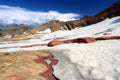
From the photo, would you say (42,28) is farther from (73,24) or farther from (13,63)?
(13,63)

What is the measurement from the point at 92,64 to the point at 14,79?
7.31 meters

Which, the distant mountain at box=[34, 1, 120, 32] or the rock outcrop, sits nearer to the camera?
the rock outcrop

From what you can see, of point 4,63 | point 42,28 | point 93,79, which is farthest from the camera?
point 42,28

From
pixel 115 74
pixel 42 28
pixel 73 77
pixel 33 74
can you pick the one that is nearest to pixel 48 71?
pixel 33 74

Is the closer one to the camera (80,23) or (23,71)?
(23,71)

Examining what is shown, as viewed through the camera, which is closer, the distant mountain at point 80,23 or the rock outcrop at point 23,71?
the rock outcrop at point 23,71

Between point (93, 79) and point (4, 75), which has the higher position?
point (4, 75)

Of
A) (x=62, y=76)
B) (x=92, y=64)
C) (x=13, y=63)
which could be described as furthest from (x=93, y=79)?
(x=13, y=63)

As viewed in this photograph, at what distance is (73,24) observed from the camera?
169 m

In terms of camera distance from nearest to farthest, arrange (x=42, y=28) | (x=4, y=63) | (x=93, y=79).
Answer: (x=93, y=79) → (x=4, y=63) → (x=42, y=28)

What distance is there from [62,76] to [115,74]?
3.93m

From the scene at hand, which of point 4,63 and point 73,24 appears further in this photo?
point 73,24

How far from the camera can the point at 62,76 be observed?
629 inches

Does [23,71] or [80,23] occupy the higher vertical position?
[23,71]
